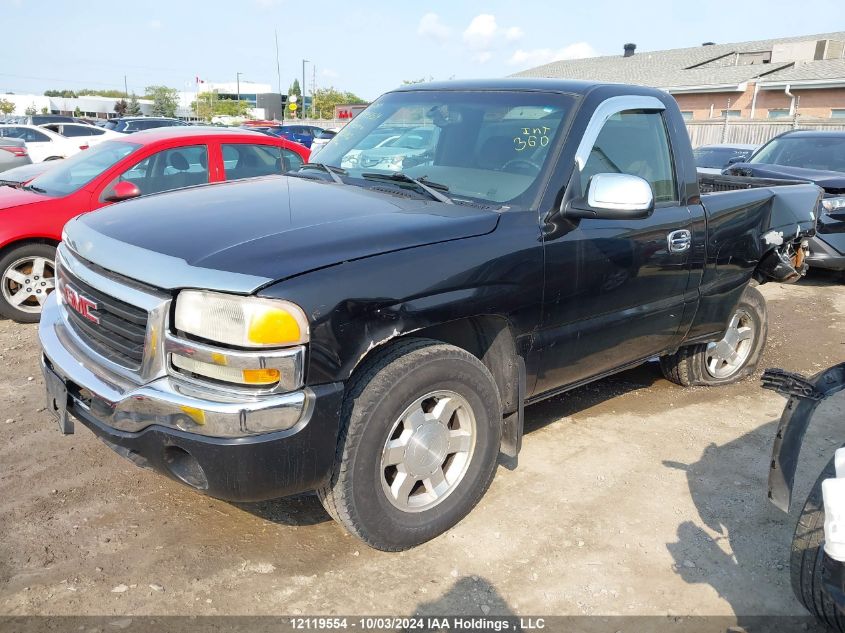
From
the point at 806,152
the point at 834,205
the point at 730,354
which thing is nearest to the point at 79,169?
the point at 730,354

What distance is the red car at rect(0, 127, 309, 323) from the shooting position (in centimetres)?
602

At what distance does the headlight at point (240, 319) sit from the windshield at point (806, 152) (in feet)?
28.2

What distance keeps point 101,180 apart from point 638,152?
4772mm

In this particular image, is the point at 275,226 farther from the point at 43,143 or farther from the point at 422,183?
the point at 43,143

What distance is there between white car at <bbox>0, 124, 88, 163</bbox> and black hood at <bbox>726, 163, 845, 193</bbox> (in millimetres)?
14237

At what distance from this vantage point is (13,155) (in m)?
13.1

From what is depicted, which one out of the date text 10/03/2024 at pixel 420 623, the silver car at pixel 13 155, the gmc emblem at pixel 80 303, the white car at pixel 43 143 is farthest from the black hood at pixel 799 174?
the white car at pixel 43 143

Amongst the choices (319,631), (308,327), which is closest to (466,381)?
(308,327)

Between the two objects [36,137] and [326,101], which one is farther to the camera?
[326,101]

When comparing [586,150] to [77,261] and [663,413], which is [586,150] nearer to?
[663,413]

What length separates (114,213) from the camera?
10.4 ft

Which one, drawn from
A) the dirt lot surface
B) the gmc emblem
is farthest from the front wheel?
the gmc emblem

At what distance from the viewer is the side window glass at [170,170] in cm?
653

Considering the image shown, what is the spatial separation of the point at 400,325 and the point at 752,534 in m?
1.95
